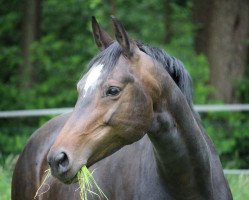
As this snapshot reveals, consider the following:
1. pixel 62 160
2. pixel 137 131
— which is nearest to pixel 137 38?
pixel 137 131

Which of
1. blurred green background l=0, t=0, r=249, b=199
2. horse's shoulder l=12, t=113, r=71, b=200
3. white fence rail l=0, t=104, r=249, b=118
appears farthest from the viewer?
blurred green background l=0, t=0, r=249, b=199

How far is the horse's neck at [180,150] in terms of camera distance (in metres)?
4.18

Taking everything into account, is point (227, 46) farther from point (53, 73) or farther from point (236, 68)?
point (53, 73)

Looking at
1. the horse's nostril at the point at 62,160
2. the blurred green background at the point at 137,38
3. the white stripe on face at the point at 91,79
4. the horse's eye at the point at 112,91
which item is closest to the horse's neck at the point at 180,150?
the horse's eye at the point at 112,91

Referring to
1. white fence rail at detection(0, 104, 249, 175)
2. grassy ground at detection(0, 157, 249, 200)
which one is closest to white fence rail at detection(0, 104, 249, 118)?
white fence rail at detection(0, 104, 249, 175)

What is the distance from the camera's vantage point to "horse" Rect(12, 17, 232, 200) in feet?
12.8

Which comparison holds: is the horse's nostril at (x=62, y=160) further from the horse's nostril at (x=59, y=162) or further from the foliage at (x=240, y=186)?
the foliage at (x=240, y=186)

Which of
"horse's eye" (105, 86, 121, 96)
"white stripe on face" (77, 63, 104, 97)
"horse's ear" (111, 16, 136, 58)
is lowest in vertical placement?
"horse's eye" (105, 86, 121, 96)

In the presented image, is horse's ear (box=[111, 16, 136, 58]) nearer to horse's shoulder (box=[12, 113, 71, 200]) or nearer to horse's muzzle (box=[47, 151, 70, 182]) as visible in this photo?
horse's muzzle (box=[47, 151, 70, 182])

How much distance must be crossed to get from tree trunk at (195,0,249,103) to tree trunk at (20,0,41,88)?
3602 millimetres

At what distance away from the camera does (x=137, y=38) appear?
15016 millimetres

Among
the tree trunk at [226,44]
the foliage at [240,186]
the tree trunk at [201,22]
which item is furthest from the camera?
the tree trunk at [201,22]

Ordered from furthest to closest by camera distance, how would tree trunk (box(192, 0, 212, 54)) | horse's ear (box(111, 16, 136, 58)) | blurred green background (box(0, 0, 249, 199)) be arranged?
tree trunk (box(192, 0, 212, 54)), blurred green background (box(0, 0, 249, 199)), horse's ear (box(111, 16, 136, 58))

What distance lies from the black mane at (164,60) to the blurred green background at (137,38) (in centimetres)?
723
